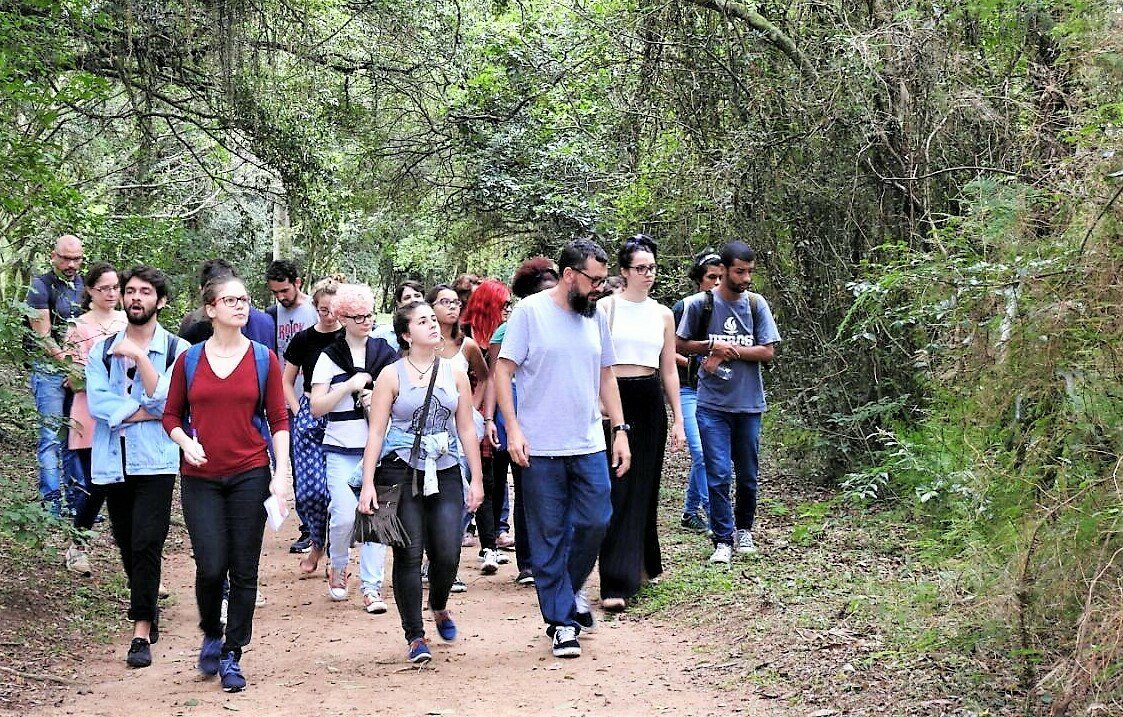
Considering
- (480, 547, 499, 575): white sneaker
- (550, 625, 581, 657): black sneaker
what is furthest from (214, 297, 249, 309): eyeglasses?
(480, 547, 499, 575): white sneaker

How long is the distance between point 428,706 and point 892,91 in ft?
21.5

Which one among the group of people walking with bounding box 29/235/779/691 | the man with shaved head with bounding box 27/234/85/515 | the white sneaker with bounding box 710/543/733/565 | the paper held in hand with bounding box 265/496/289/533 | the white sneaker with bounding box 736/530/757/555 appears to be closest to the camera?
the paper held in hand with bounding box 265/496/289/533

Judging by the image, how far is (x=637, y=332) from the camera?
308 inches

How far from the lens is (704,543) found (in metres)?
9.63

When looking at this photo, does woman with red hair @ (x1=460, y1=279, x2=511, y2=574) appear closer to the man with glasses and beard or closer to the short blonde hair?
the short blonde hair

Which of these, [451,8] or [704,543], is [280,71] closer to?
[451,8]

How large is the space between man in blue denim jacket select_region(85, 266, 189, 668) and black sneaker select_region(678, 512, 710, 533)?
15.8ft

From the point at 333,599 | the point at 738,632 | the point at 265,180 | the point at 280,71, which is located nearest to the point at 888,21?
the point at 738,632

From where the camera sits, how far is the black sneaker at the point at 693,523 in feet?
34.1

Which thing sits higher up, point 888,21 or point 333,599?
point 888,21

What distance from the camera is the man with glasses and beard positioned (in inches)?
273

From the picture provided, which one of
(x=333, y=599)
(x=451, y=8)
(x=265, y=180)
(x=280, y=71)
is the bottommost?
(x=333, y=599)

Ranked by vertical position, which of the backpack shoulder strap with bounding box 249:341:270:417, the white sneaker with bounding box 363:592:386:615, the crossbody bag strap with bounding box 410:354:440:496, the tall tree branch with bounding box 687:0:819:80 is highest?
the tall tree branch with bounding box 687:0:819:80

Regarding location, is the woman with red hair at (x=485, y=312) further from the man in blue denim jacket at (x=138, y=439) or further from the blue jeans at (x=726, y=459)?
the man in blue denim jacket at (x=138, y=439)
